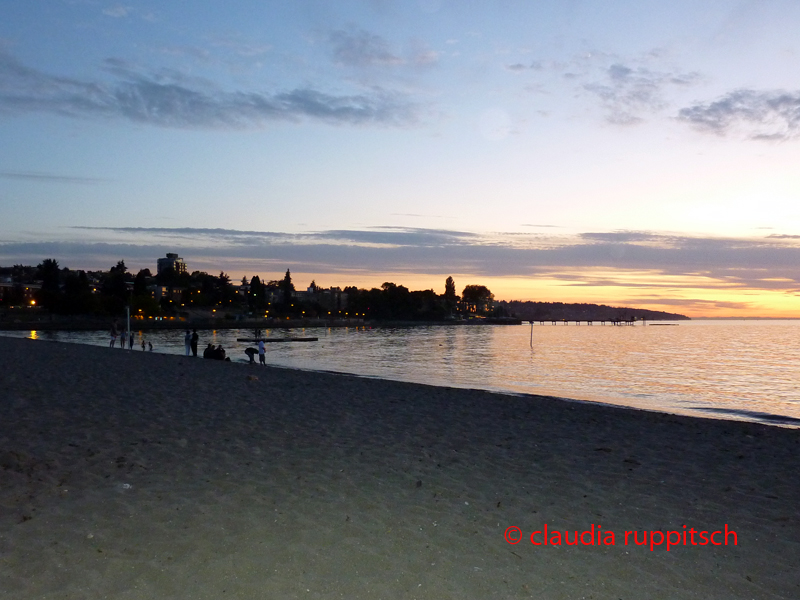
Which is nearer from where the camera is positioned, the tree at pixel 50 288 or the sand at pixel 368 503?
the sand at pixel 368 503

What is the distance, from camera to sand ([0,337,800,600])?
5.29m

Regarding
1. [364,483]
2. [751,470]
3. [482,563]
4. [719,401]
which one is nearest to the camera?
[482,563]

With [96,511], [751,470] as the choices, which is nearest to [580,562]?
[96,511]

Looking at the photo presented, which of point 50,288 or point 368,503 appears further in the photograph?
point 50,288

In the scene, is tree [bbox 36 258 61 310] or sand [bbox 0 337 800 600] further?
tree [bbox 36 258 61 310]

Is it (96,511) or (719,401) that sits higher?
(96,511)

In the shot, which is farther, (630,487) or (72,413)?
(72,413)

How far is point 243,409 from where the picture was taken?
47.0ft

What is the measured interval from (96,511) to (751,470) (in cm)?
1012

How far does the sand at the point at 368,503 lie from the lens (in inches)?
208

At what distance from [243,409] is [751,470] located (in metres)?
10.8

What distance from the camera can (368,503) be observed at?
7352 millimetres

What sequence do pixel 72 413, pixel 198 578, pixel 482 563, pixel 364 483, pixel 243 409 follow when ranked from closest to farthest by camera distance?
1. pixel 198 578
2. pixel 482 563
3. pixel 364 483
4. pixel 72 413
5. pixel 243 409

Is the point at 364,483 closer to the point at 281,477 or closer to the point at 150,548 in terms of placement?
the point at 281,477
